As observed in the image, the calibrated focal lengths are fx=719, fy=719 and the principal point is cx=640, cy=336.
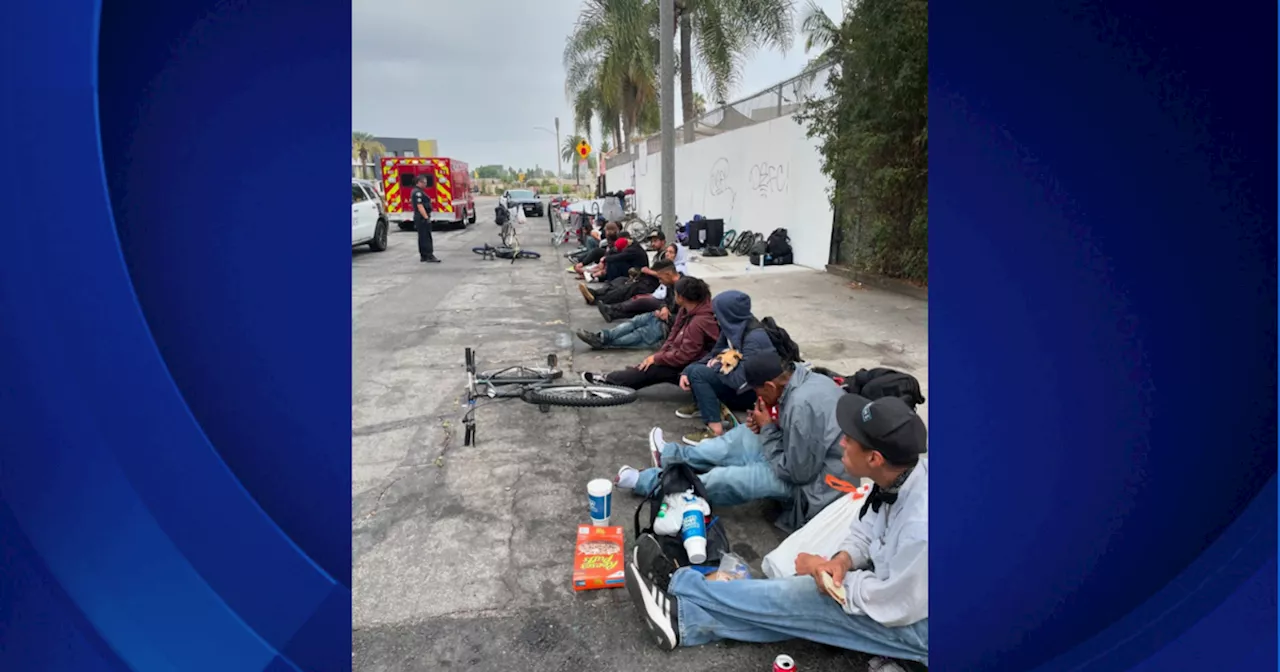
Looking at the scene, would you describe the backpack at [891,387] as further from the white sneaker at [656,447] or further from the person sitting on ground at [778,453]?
the white sneaker at [656,447]

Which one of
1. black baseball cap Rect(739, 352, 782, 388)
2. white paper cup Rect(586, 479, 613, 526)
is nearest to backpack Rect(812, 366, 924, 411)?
black baseball cap Rect(739, 352, 782, 388)

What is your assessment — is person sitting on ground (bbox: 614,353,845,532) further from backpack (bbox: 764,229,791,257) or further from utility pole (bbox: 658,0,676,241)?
backpack (bbox: 764,229,791,257)

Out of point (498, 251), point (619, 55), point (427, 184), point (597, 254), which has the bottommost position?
point (597, 254)

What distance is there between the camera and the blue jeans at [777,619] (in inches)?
102

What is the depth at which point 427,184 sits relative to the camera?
23812 millimetres

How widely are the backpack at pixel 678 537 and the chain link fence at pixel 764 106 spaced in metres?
9.54

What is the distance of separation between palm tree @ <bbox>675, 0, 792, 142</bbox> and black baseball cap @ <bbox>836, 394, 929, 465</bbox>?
17.7 m

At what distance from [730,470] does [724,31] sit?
58.6ft

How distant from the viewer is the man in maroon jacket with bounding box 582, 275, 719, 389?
5.56 metres

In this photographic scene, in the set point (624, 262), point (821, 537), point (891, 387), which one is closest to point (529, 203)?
point (624, 262)

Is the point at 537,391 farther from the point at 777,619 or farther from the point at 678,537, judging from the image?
the point at 777,619
